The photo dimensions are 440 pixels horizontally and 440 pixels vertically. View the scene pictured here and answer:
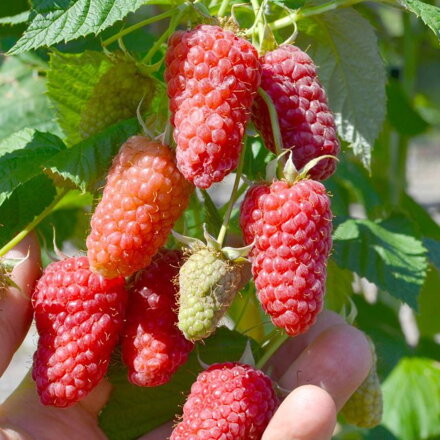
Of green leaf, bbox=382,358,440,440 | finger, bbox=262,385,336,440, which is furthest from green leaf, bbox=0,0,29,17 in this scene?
green leaf, bbox=382,358,440,440

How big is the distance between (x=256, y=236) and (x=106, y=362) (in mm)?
262

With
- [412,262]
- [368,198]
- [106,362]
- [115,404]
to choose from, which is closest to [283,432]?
[106,362]

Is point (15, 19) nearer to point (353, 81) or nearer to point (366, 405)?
point (353, 81)

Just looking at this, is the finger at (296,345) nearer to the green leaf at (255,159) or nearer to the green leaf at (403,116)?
the green leaf at (255,159)

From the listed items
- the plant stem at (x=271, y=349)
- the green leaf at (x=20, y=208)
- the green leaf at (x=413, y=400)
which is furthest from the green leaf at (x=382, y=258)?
the green leaf at (x=413, y=400)

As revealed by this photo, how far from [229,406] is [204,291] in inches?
6.9

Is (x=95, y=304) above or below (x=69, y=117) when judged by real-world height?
below

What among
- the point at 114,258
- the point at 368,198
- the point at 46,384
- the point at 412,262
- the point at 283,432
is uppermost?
the point at 114,258

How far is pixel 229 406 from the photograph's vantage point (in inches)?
39.8

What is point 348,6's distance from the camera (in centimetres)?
121

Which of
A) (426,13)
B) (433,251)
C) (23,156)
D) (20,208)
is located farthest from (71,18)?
(433,251)

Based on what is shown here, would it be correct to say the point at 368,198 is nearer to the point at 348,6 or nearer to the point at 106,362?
the point at 348,6

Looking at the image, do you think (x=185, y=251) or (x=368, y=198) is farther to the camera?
(x=368, y=198)

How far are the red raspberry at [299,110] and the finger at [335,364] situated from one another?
341mm
